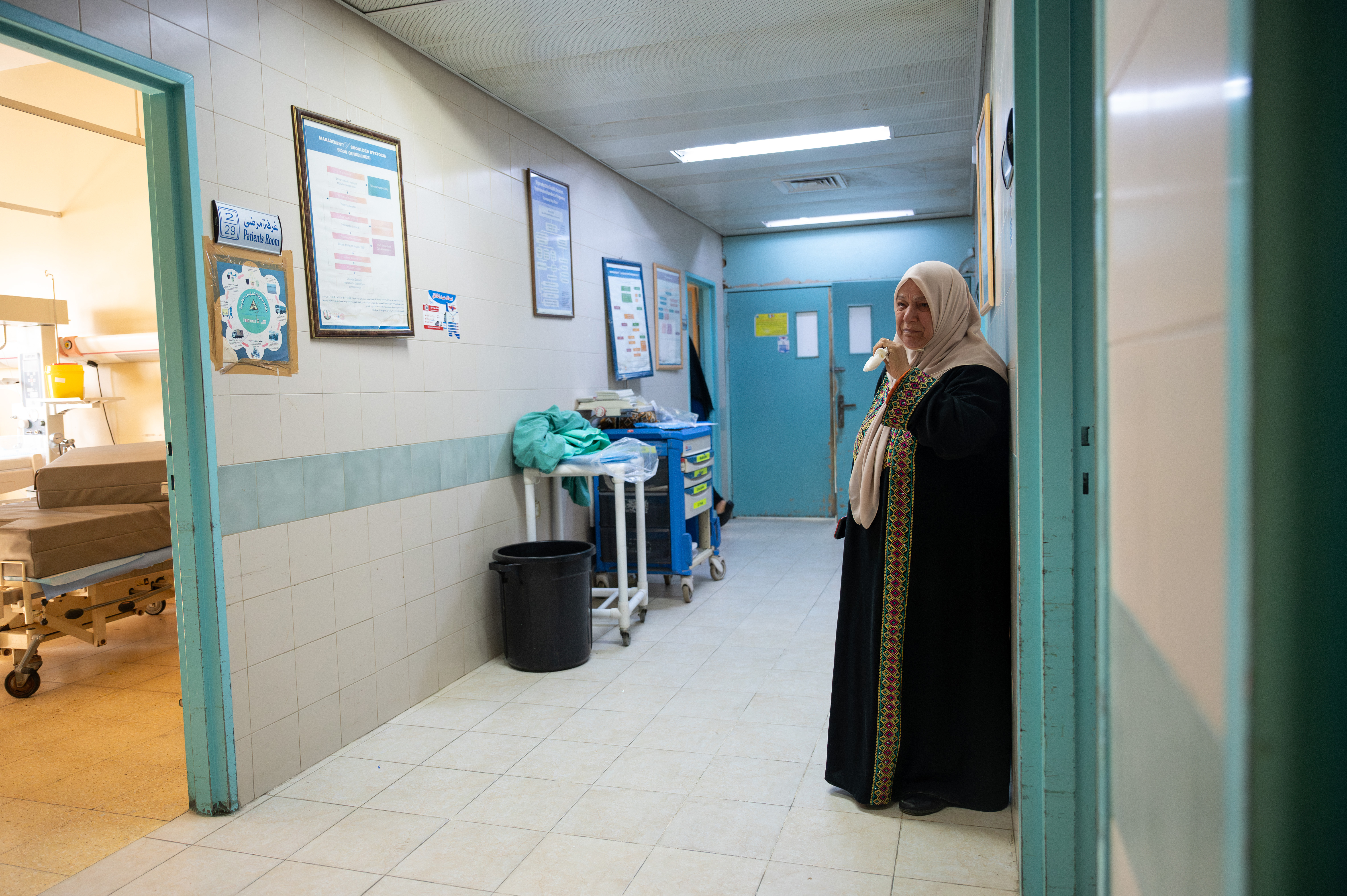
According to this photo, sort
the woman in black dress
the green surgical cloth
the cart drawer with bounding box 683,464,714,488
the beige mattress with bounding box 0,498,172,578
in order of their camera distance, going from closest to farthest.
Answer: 1. the woman in black dress
2. the beige mattress with bounding box 0,498,172,578
3. the green surgical cloth
4. the cart drawer with bounding box 683,464,714,488

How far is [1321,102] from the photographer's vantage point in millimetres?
275

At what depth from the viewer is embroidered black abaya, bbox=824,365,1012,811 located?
2438 millimetres

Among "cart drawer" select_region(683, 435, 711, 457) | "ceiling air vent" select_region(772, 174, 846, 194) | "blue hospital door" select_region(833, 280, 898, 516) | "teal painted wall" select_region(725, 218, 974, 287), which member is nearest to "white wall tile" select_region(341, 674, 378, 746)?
"cart drawer" select_region(683, 435, 711, 457)

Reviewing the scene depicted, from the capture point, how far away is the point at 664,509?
5160 mm

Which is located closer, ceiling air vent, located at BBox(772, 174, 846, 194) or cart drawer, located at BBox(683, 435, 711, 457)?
cart drawer, located at BBox(683, 435, 711, 457)

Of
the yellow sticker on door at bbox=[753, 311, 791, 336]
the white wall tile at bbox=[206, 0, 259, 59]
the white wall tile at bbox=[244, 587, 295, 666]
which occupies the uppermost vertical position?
the white wall tile at bbox=[206, 0, 259, 59]

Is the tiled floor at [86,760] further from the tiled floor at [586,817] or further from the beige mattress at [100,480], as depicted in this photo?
the beige mattress at [100,480]

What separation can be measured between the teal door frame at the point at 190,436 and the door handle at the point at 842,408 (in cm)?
588

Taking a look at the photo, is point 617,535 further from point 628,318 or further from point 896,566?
point 896,566

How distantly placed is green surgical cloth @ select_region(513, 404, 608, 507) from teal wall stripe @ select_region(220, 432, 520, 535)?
0.12 metres

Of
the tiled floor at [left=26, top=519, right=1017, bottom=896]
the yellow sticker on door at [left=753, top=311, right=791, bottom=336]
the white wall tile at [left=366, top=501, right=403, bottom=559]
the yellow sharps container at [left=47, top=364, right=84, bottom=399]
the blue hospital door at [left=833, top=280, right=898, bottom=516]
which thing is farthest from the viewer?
→ the yellow sticker on door at [left=753, top=311, right=791, bottom=336]

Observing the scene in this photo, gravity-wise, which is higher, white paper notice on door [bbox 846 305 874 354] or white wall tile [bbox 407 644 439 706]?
white paper notice on door [bbox 846 305 874 354]

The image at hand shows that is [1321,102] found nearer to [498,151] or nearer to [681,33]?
[681,33]

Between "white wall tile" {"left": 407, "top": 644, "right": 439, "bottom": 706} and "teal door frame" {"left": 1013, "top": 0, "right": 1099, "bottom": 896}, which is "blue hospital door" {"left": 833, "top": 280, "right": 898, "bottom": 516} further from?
"teal door frame" {"left": 1013, "top": 0, "right": 1099, "bottom": 896}
